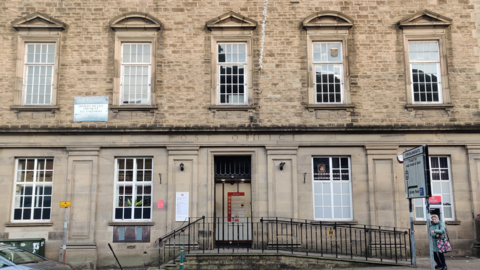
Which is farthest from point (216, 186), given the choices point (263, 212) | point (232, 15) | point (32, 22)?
point (32, 22)

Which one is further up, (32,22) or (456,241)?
(32,22)

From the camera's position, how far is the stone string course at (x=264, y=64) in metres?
14.4

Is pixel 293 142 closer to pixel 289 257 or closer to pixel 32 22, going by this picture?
pixel 289 257

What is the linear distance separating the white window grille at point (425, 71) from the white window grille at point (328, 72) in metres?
2.39

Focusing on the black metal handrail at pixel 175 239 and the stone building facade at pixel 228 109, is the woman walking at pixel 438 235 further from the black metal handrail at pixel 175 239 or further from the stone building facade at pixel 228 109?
the black metal handrail at pixel 175 239

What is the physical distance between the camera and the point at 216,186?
48.4ft

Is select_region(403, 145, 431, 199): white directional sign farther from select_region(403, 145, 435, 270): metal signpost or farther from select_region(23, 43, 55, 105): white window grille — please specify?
select_region(23, 43, 55, 105): white window grille

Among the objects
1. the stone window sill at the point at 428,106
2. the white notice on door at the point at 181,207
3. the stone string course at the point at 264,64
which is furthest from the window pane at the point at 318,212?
the stone window sill at the point at 428,106

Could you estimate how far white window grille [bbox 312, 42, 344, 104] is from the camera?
14.7 meters

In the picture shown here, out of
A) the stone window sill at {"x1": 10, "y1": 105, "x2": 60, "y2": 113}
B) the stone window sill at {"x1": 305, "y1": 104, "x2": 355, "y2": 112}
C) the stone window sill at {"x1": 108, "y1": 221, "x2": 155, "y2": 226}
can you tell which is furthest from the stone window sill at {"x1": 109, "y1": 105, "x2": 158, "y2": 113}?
the stone window sill at {"x1": 305, "y1": 104, "x2": 355, "y2": 112}

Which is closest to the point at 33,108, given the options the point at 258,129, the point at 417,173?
the point at 258,129

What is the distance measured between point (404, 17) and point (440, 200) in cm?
614

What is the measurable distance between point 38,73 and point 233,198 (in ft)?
25.5

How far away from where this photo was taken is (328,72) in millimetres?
14820
